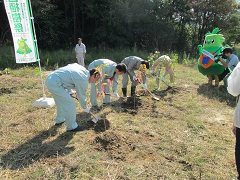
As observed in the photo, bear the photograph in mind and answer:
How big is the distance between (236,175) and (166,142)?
3.68 feet

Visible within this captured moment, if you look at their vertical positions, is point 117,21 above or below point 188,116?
above

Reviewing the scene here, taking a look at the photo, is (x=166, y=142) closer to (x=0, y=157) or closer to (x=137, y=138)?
(x=137, y=138)

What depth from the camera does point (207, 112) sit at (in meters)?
4.98

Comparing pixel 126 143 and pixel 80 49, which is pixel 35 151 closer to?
pixel 126 143

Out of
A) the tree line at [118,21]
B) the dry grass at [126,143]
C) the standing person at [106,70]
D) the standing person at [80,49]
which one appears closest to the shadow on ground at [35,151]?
the dry grass at [126,143]

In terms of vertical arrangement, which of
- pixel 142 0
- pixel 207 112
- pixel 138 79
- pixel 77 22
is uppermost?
pixel 142 0

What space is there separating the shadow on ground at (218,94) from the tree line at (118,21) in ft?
28.5

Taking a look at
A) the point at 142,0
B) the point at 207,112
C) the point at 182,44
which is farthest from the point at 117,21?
the point at 207,112

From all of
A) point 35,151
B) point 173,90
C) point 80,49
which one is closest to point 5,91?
point 35,151

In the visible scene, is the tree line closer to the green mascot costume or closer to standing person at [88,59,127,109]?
the green mascot costume

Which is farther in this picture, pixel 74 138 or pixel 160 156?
pixel 74 138

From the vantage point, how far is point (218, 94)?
6215 mm

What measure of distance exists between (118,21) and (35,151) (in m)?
12.0

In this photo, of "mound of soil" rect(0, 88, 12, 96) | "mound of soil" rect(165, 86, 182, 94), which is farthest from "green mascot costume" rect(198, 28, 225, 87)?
"mound of soil" rect(0, 88, 12, 96)
